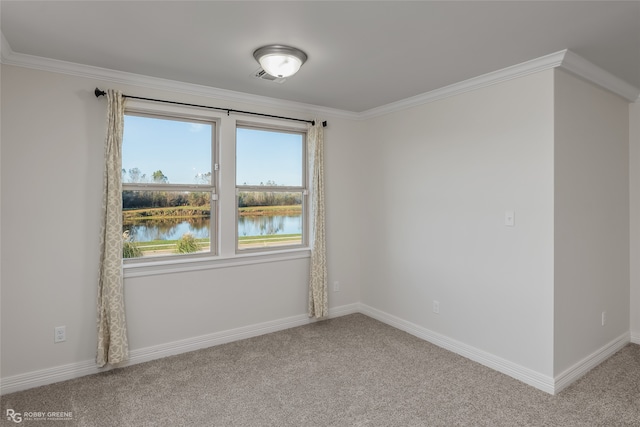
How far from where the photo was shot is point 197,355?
3.32 m

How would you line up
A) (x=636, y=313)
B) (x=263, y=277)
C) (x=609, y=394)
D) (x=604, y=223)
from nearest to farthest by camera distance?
(x=609, y=394) < (x=604, y=223) < (x=636, y=313) < (x=263, y=277)

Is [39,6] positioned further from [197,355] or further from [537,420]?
[537,420]

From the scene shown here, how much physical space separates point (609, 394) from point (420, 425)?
4.96 ft

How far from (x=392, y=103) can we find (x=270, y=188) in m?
1.64

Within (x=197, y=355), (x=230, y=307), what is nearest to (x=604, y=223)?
(x=230, y=307)

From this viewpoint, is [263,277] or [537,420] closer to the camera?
[537,420]

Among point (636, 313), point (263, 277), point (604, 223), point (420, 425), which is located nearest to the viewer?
point (420, 425)

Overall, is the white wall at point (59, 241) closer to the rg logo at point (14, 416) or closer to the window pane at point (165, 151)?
the window pane at point (165, 151)

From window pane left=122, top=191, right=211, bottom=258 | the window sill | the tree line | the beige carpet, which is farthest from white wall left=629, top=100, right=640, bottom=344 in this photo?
window pane left=122, top=191, right=211, bottom=258

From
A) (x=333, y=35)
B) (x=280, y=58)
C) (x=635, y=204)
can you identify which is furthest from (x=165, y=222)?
(x=635, y=204)

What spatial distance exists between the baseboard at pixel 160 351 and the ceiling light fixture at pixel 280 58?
99.5 inches

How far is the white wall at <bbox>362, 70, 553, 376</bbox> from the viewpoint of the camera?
278 cm

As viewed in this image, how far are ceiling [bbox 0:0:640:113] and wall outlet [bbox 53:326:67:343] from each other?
2092 millimetres

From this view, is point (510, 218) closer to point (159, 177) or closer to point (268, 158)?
point (268, 158)
